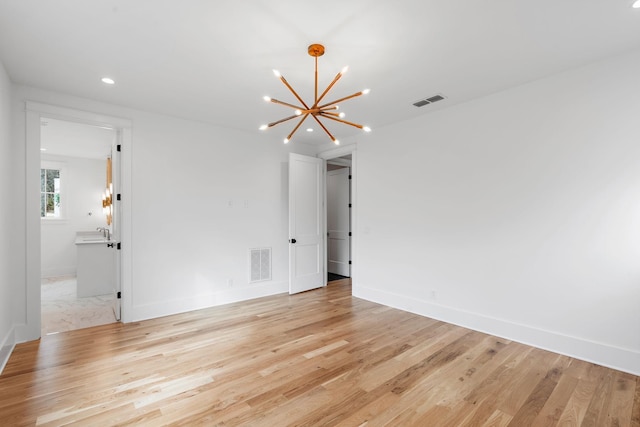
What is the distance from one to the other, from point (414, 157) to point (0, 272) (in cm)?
479

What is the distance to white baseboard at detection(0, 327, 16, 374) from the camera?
2745 mm

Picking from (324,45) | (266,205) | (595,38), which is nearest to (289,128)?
(266,205)

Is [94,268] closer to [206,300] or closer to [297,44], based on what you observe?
[206,300]

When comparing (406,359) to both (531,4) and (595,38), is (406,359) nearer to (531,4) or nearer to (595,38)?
(531,4)

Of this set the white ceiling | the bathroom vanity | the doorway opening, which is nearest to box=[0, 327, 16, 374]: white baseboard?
the bathroom vanity

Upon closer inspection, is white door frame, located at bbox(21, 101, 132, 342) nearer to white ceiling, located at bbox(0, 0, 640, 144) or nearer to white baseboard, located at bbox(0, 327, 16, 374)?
white baseboard, located at bbox(0, 327, 16, 374)

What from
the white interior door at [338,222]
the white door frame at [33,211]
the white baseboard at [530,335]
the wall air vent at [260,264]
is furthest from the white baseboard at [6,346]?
the white interior door at [338,222]

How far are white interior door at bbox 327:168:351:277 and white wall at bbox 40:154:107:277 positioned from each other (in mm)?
5545

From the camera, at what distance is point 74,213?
7.11 m

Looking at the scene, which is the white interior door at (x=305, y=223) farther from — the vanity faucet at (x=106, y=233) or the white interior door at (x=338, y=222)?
the vanity faucet at (x=106, y=233)

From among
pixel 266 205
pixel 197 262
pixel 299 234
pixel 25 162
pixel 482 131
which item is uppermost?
pixel 482 131

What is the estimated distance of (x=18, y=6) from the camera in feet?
6.78

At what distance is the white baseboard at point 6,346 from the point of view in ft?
9.01

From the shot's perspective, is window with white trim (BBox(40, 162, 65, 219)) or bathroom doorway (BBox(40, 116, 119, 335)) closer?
bathroom doorway (BBox(40, 116, 119, 335))
